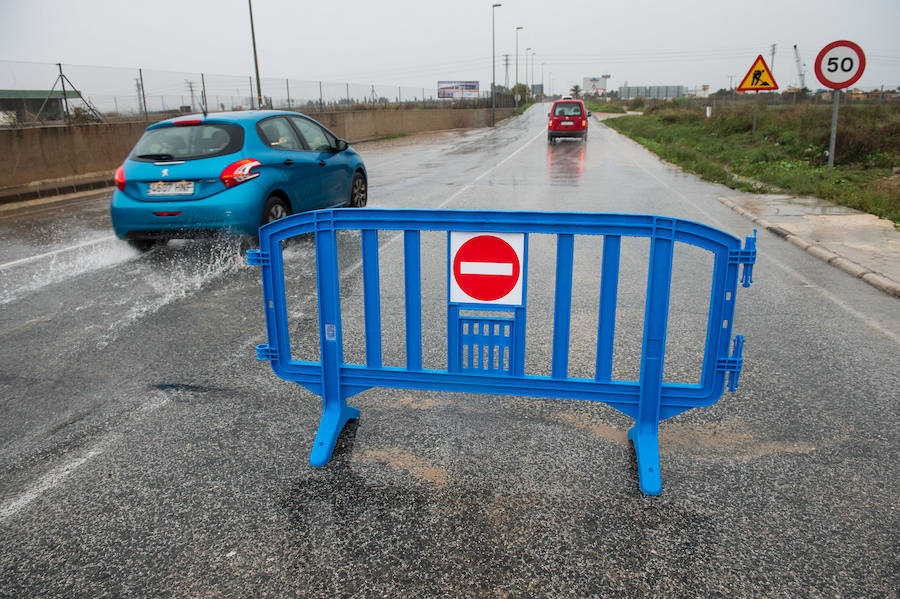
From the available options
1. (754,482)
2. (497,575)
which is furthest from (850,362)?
(497,575)

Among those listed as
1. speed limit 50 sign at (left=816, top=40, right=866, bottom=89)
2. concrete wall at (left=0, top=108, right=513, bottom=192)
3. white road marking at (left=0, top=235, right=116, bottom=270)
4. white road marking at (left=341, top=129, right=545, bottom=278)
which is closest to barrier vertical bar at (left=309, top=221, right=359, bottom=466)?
white road marking at (left=341, top=129, right=545, bottom=278)

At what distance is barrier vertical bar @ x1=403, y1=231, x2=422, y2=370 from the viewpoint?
11.3 ft

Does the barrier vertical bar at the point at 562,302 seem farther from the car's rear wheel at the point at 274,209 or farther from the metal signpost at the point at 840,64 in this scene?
the metal signpost at the point at 840,64

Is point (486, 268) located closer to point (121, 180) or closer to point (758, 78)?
point (121, 180)

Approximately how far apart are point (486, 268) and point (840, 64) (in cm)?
1160

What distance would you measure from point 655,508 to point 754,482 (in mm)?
582

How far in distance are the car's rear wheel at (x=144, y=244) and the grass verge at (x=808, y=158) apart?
10197 mm

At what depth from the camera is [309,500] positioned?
3070 millimetres

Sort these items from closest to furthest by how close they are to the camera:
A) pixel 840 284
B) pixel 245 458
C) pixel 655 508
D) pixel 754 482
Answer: pixel 655 508 < pixel 754 482 < pixel 245 458 < pixel 840 284

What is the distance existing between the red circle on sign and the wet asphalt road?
850 millimetres

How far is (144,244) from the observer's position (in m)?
8.23

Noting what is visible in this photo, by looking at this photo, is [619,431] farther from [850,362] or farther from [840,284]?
[840,284]

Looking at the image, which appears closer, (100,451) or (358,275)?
(100,451)

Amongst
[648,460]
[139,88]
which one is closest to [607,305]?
[648,460]
